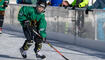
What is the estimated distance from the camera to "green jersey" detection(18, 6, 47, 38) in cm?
710

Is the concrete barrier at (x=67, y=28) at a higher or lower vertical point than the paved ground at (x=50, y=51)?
higher

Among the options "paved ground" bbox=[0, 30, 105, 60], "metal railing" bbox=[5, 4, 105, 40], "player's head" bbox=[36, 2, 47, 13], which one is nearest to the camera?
"player's head" bbox=[36, 2, 47, 13]

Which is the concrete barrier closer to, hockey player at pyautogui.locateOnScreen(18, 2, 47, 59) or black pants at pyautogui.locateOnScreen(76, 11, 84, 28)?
black pants at pyautogui.locateOnScreen(76, 11, 84, 28)

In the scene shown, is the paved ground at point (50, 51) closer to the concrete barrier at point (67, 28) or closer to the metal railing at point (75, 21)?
the concrete barrier at point (67, 28)

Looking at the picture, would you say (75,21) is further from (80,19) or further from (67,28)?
(67,28)

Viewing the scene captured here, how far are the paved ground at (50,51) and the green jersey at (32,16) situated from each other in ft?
2.88

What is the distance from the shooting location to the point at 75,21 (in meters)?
10.0

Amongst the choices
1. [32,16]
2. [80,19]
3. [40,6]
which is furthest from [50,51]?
[40,6]

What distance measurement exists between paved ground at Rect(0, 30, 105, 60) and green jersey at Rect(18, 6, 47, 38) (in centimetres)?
88

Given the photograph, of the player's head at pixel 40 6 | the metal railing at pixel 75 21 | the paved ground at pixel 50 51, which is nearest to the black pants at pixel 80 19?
the metal railing at pixel 75 21

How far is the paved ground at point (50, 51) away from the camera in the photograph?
7869 mm

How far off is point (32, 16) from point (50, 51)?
1923 mm

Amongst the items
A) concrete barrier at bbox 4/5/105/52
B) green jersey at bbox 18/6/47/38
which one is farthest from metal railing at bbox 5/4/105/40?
green jersey at bbox 18/6/47/38

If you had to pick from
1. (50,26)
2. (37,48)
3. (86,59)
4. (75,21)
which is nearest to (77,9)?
(75,21)
